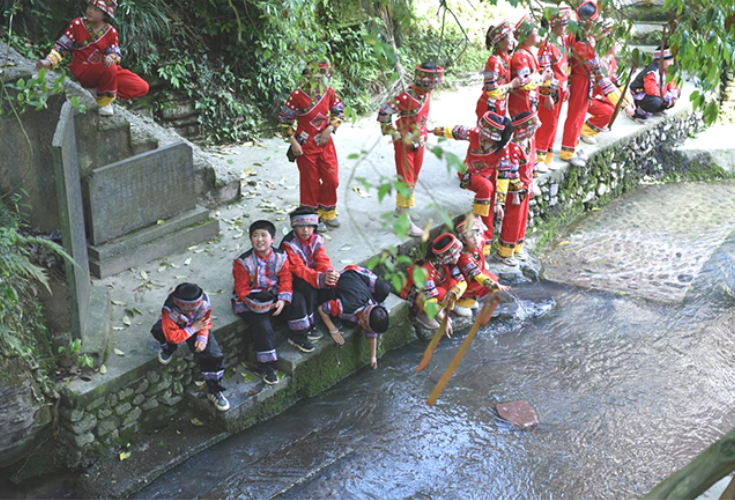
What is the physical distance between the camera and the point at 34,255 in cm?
568

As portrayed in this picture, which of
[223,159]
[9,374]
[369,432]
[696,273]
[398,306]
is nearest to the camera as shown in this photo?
[9,374]

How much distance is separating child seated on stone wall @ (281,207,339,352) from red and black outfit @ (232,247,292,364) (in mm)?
165

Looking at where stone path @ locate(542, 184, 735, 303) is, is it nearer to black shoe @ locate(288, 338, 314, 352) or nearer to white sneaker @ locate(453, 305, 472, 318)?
white sneaker @ locate(453, 305, 472, 318)

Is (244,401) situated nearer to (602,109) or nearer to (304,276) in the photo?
(304,276)

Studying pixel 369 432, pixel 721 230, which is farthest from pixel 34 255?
pixel 721 230

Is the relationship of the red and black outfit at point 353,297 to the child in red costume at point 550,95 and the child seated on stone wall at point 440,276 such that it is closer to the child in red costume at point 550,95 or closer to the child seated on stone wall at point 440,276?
the child seated on stone wall at point 440,276

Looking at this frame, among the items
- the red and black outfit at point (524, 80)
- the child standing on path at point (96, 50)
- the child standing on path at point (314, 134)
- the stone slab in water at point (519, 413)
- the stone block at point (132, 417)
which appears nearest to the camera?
the stone block at point (132, 417)

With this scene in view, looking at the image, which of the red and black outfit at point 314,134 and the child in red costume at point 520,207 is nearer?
the red and black outfit at point 314,134

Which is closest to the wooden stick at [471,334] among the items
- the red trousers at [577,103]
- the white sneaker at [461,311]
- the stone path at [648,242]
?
the white sneaker at [461,311]

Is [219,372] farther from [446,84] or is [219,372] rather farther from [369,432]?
[446,84]

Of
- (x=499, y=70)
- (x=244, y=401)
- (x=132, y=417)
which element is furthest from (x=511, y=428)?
(x=499, y=70)

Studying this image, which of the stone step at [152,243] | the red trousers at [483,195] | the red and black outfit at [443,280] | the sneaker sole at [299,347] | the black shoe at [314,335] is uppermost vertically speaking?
the red trousers at [483,195]

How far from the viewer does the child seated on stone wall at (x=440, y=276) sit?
6.57 metres

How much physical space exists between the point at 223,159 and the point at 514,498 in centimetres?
523
